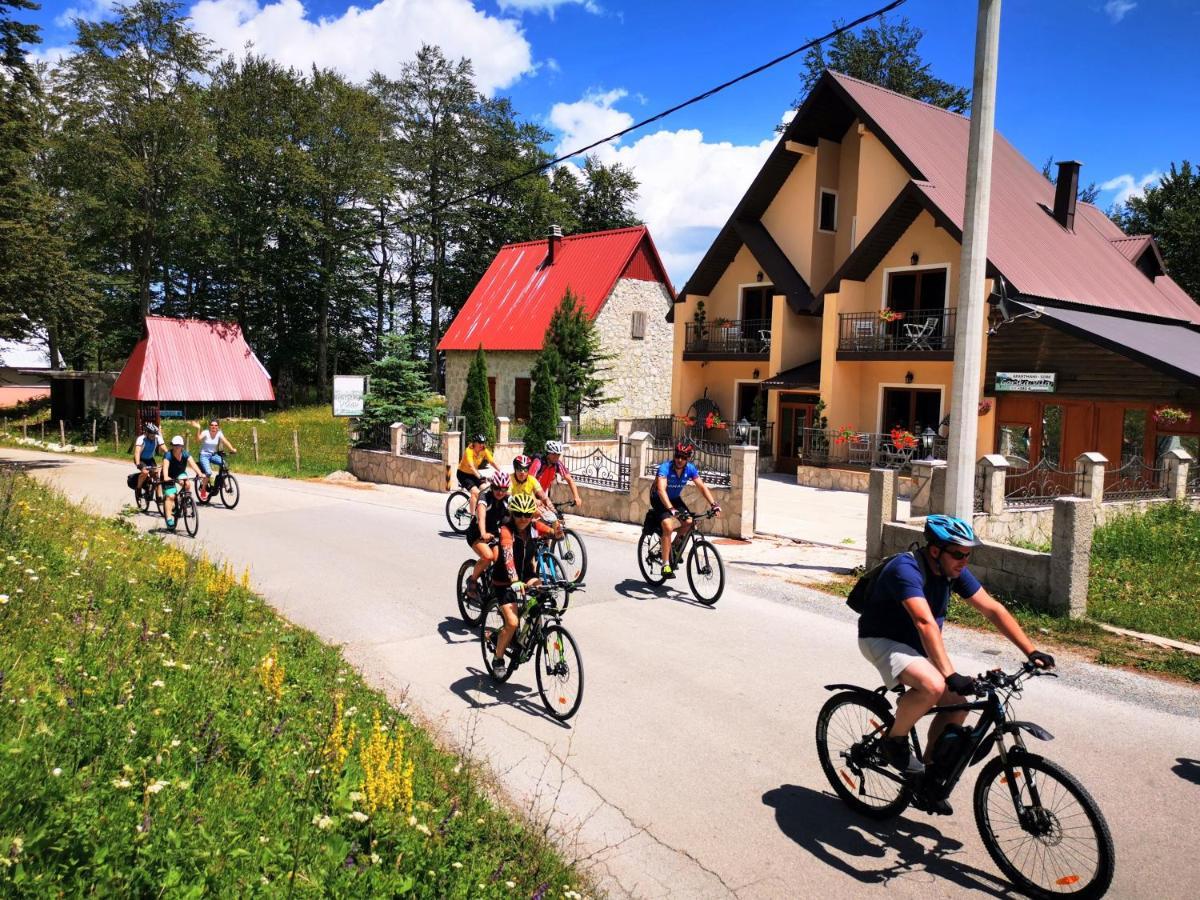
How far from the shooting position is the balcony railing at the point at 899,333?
23.8 metres

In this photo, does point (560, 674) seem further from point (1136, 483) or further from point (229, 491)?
point (1136, 483)

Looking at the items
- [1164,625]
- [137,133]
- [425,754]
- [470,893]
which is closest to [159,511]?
[425,754]

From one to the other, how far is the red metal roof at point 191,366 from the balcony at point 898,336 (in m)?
31.6

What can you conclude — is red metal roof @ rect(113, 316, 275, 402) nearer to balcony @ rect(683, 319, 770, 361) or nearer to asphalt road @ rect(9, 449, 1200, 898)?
balcony @ rect(683, 319, 770, 361)

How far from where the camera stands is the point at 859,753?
211 inches

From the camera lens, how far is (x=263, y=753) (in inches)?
192

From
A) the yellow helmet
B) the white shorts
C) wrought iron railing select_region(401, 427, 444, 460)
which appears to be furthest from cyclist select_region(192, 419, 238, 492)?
the white shorts

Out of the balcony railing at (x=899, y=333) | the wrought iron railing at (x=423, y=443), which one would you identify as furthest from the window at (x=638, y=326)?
the wrought iron railing at (x=423, y=443)

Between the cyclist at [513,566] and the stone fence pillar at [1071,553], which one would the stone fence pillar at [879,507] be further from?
the cyclist at [513,566]

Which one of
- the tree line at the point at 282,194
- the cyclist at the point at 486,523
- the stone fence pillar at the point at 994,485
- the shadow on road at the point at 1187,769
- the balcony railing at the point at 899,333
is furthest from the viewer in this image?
the tree line at the point at 282,194

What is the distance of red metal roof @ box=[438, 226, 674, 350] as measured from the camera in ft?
123

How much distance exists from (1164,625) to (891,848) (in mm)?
6851

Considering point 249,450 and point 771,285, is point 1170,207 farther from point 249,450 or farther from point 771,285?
point 249,450

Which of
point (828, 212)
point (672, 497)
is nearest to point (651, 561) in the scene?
point (672, 497)
